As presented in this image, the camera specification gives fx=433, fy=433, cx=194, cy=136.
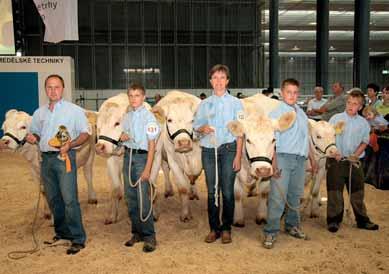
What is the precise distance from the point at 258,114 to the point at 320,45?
539 inches

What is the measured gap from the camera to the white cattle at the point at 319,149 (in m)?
5.32

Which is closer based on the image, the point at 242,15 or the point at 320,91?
the point at 320,91

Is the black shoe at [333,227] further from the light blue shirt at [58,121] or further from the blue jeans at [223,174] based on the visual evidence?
the light blue shirt at [58,121]

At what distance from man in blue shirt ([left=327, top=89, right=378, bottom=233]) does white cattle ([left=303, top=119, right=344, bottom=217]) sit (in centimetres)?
10

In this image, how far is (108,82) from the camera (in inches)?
818

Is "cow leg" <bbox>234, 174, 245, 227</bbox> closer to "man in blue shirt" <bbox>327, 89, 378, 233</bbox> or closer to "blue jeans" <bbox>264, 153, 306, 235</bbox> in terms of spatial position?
"blue jeans" <bbox>264, 153, 306, 235</bbox>

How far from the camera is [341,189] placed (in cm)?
527

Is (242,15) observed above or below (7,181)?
above

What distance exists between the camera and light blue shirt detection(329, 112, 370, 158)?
5.17 metres

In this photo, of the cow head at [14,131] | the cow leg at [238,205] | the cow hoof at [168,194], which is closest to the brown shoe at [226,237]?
the cow leg at [238,205]

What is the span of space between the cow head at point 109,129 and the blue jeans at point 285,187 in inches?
71.0

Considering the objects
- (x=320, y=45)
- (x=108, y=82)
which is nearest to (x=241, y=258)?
(x=320, y=45)

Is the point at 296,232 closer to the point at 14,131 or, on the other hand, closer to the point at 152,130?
the point at 152,130

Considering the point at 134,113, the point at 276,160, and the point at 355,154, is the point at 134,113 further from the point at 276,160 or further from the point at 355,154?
the point at 355,154
